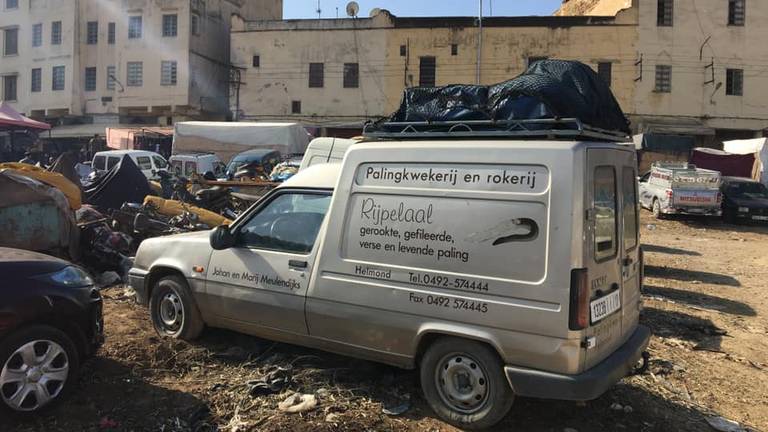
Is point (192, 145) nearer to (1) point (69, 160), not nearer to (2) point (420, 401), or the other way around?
(1) point (69, 160)

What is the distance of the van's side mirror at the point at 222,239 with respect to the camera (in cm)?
450

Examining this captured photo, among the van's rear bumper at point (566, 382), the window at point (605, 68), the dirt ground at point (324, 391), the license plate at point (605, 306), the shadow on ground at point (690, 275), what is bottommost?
the dirt ground at point (324, 391)

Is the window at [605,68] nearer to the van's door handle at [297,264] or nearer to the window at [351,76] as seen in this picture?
the window at [351,76]

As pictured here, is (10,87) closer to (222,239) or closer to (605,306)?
(222,239)

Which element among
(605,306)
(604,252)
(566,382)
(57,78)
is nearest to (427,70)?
(57,78)

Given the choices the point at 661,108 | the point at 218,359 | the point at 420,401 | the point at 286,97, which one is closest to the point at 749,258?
the point at 420,401

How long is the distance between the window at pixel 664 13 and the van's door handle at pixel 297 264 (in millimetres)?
33175

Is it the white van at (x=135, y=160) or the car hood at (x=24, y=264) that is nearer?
the car hood at (x=24, y=264)

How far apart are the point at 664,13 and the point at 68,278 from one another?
34705 mm

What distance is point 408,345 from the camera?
3729 mm

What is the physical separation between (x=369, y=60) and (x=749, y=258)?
1004 inches

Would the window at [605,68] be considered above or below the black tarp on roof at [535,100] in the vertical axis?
above

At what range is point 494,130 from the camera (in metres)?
3.61

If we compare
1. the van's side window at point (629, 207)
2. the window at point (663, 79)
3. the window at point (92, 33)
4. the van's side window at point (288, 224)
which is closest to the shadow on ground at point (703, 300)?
the van's side window at point (629, 207)
